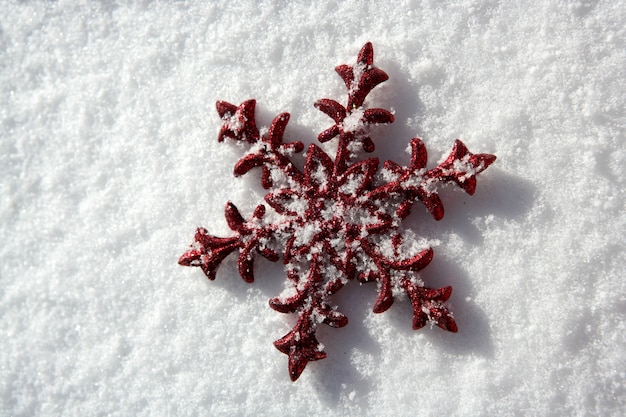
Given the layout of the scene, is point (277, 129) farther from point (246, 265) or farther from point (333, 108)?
point (246, 265)

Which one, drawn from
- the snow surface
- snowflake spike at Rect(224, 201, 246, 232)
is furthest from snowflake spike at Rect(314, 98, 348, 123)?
snowflake spike at Rect(224, 201, 246, 232)

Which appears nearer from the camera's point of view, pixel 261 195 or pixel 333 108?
pixel 333 108

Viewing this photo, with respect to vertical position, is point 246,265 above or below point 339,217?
below

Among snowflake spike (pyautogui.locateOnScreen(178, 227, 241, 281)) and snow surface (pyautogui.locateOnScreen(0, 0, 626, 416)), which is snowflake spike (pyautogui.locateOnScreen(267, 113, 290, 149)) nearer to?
snow surface (pyautogui.locateOnScreen(0, 0, 626, 416))

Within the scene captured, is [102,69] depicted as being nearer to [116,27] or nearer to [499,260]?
[116,27]

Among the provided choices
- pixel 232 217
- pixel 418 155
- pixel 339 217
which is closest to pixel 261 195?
pixel 232 217
